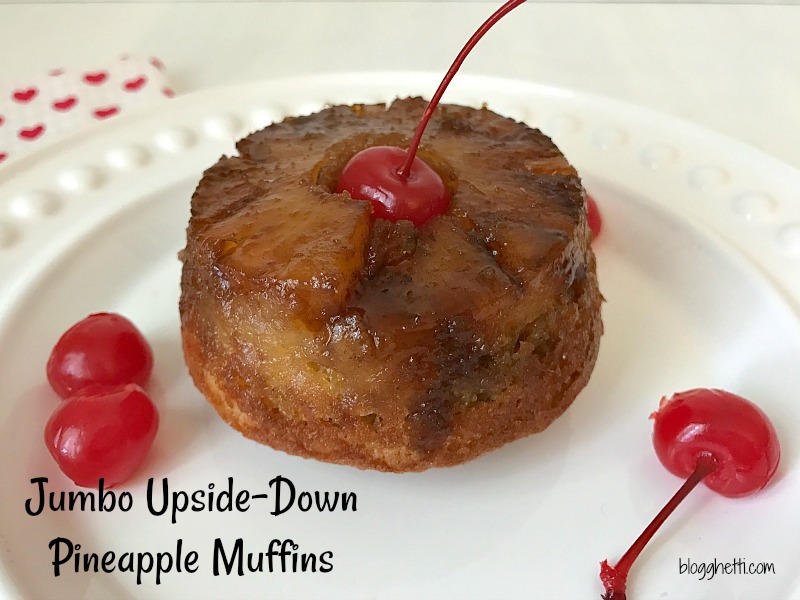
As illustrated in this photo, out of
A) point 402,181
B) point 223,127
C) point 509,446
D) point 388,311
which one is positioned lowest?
point 509,446

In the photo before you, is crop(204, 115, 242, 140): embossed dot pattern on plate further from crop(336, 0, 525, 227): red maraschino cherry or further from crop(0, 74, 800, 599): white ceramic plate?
crop(336, 0, 525, 227): red maraschino cherry

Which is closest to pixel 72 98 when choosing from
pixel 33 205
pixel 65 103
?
pixel 65 103

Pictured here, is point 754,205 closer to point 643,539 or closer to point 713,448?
point 713,448

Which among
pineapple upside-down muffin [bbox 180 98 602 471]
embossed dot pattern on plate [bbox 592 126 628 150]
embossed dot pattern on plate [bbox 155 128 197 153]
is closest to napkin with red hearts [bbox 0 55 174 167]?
embossed dot pattern on plate [bbox 155 128 197 153]

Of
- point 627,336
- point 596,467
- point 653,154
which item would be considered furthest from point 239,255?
point 653,154

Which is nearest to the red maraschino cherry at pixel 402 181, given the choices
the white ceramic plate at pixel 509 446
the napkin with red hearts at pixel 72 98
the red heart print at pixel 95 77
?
the white ceramic plate at pixel 509 446

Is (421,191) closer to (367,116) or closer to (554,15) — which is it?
(367,116)
